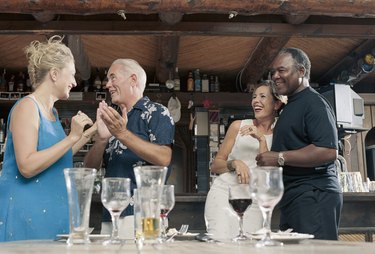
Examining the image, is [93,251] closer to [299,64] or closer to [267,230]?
[267,230]

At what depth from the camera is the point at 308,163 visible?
7.72ft

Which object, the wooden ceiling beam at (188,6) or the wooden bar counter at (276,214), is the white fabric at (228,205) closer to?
the wooden bar counter at (276,214)

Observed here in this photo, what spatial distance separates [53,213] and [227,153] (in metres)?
1.14

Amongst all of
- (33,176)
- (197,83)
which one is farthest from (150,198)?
(197,83)

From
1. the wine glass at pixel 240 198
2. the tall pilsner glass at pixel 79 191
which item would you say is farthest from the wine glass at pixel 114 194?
the wine glass at pixel 240 198

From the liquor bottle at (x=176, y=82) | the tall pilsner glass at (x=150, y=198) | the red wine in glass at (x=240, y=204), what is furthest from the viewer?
the liquor bottle at (x=176, y=82)

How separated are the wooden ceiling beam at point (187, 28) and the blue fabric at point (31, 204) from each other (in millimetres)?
2520

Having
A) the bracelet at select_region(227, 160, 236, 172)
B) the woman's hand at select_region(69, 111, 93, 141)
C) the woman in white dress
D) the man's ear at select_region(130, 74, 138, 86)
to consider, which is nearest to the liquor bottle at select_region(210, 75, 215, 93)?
the woman in white dress

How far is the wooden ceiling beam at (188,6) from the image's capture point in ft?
12.4

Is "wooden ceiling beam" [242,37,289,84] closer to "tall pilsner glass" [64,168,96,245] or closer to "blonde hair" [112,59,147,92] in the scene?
"blonde hair" [112,59,147,92]

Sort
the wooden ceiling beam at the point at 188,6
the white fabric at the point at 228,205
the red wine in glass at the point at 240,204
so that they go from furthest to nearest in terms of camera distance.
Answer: the wooden ceiling beam at the point at 188,6 → the white fabric at the point at 228,205 → the red wine in glass at the point at 240,204

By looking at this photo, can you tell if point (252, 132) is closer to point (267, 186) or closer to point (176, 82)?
point (267, 186)

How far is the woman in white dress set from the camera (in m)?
2.68

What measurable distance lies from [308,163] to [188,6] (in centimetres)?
192
